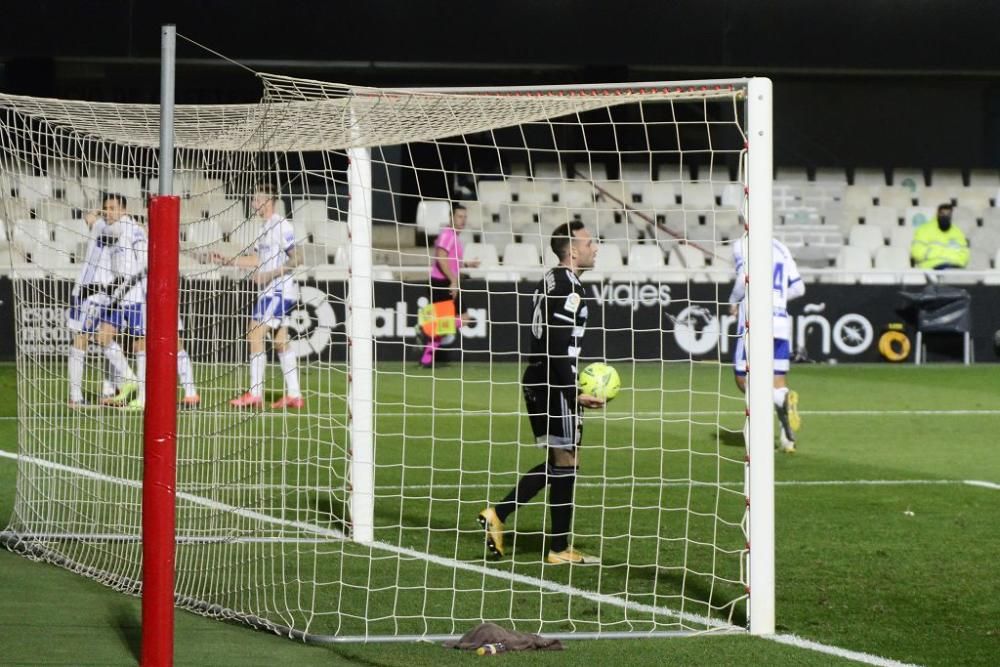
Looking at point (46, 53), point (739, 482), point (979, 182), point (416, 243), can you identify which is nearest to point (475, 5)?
point (416, 243)

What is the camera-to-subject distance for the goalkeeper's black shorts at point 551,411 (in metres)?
7.33

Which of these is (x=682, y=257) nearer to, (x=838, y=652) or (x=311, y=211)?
(x=311, y=211)

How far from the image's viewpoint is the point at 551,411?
743 centimetres

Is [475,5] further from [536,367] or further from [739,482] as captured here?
[536,367]

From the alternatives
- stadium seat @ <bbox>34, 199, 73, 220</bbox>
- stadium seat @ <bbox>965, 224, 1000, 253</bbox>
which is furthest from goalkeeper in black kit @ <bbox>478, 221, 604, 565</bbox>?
stadium seat @ <bbox>965, 224, 1000, 253</bbox>

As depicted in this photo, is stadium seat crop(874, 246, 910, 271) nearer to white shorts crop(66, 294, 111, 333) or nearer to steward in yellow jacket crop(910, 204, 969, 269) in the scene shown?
steward in yellow jacket crop(910, 204, 969, 269)

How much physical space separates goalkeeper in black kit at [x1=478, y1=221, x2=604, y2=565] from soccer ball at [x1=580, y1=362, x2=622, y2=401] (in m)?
0.14

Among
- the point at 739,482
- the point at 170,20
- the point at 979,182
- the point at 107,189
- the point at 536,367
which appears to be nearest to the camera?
the point at 536,367

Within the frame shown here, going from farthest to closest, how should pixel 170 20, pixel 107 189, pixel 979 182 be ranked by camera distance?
1. pixel 979 182
2. pixel 170 20
3. pixel 107 189

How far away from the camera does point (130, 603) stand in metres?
6.61

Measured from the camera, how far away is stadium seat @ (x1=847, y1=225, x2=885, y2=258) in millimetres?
24297

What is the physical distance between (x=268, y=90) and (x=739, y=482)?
220 inches

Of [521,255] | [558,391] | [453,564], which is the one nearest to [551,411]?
[558,391]

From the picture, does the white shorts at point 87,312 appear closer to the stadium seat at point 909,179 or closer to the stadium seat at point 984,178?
the stadium seat at point 909,179
